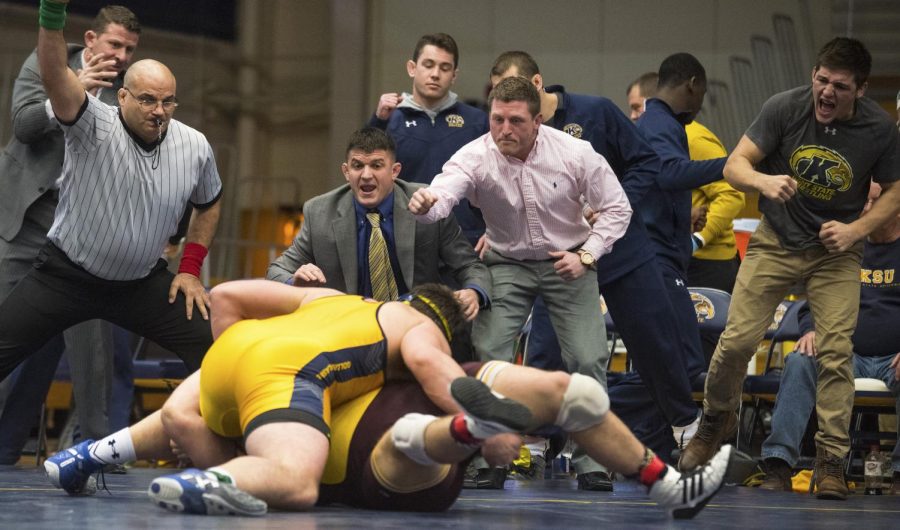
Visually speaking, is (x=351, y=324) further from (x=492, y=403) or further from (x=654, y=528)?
(x=654, y=528)

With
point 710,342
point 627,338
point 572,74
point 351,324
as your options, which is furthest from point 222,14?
point 351,324

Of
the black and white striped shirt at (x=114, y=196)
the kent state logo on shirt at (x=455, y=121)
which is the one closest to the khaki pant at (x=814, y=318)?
the kent state logo on shirt at (x=455, y=121)

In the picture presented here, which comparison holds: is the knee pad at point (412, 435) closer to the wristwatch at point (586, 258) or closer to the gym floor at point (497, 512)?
the gym floor at point (497, 512)

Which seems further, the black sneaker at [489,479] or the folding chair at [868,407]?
the folding chair at [868,407]

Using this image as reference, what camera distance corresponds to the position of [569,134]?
557 centimetres

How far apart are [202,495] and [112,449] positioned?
806mm

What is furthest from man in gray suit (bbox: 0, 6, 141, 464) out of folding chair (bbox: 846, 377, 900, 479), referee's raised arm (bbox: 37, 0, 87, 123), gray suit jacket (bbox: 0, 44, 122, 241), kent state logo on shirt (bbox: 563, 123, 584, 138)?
folding chair (bbox: 846, 377, 900, 479)

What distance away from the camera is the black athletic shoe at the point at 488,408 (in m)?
3.42

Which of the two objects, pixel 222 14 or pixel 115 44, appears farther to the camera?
pixel 222 14

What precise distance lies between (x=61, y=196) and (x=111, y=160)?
251 millimetres

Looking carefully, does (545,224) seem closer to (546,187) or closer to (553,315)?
(546,187)

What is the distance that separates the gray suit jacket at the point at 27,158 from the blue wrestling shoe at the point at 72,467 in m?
1.53

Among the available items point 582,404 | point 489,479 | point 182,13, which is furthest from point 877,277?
point 182,13

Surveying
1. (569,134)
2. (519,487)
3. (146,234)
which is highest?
(569,134)
